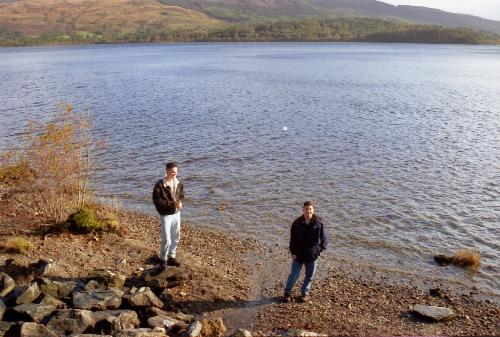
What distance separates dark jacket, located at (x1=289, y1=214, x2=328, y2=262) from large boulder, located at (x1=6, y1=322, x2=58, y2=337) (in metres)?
5.27

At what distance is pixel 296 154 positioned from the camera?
98.0 ft

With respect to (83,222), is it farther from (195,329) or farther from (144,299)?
(195,329)

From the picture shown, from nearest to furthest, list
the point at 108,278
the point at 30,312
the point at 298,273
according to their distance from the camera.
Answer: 1. the point at 30,312
2. the point at 108,278
3. the point at 298,273

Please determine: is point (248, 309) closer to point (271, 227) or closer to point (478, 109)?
point (271, 227)

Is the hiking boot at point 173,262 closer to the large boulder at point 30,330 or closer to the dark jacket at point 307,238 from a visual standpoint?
the dark jacket at point 307,238

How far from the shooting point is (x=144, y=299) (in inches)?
440

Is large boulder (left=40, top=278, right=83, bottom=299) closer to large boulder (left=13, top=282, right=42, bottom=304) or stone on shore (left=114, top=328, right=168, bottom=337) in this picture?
large boulder (left=13, top=282, right=42, bottom=304)

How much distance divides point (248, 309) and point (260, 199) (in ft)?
33.3

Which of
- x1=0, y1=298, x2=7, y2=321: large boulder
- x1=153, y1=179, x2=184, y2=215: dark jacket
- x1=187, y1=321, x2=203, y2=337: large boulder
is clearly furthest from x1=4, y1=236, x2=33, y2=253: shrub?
x1=187, y1=321, x2=203, y2=337: large boulder

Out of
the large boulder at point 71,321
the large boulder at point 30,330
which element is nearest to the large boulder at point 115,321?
the large boulder at point 71,321

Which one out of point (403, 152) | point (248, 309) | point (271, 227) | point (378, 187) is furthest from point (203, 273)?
point (403, 152)

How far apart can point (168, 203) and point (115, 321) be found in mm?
3216

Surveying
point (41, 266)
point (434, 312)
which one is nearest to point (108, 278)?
point (41, 266)

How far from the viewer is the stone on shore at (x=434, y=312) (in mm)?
11758
